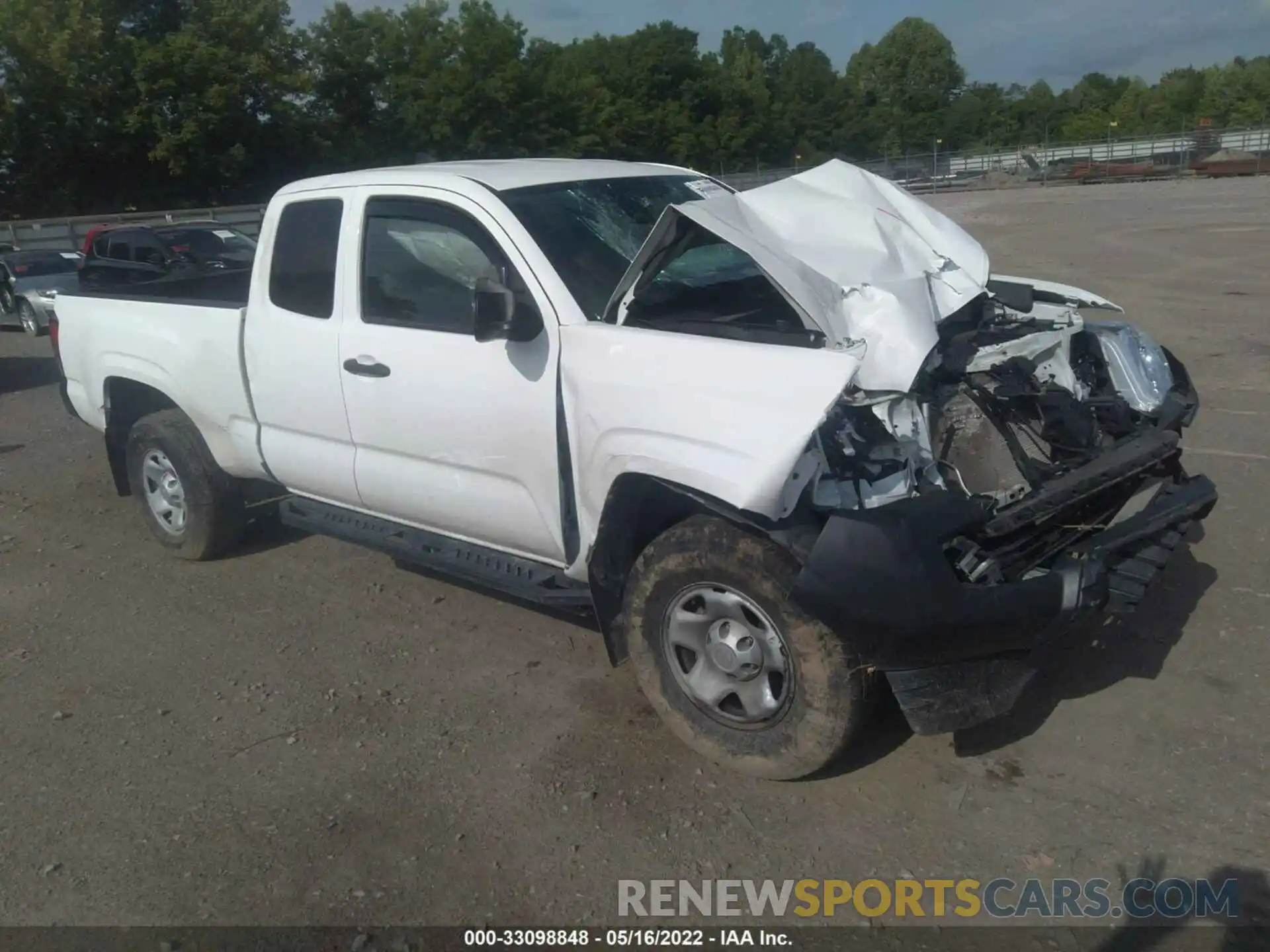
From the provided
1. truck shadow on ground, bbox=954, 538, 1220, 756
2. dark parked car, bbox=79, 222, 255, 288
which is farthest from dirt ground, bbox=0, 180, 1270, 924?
dark parked car, bbox=79, 222, 255, 288

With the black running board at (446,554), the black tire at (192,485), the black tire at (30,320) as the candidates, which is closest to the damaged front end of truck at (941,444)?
the black running board at (446,554)

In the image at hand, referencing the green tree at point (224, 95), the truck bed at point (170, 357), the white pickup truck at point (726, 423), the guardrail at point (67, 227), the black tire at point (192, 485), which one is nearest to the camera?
the white pickup truck at point (726, 423)

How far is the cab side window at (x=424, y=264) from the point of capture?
4.43 meters

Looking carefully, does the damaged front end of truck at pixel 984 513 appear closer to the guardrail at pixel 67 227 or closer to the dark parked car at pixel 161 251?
the dark parked car at pixel 161 251

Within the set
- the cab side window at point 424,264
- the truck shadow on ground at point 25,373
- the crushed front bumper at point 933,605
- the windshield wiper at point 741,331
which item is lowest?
the truck shadow on ground at point 25,373

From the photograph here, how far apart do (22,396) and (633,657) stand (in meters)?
10.6

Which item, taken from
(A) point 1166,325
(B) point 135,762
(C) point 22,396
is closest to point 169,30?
(C) point 22,396

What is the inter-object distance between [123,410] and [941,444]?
4874mm

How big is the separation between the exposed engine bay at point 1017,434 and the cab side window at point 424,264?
157 cm

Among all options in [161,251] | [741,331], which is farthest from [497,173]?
[161,251]

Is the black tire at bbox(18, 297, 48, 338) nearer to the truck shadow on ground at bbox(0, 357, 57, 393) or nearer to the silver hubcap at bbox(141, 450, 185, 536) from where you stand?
the truck shadow on ground at bbox(0, 357, 57, 393)

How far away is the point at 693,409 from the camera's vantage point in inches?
140

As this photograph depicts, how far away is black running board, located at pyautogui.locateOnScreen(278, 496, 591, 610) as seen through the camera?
431 cm

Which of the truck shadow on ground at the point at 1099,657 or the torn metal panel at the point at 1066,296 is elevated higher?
the torn metal panel at the point at 1066,296
